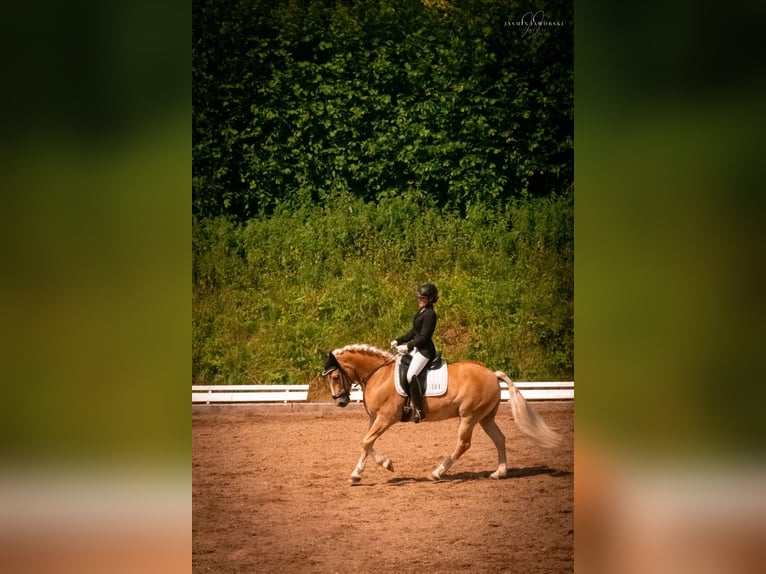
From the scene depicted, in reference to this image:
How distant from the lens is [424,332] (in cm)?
705

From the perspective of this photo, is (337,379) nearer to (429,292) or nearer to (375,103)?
(429,292)

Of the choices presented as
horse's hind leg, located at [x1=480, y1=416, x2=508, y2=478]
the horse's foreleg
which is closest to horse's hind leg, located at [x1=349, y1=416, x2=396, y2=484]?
the horse's foreleg

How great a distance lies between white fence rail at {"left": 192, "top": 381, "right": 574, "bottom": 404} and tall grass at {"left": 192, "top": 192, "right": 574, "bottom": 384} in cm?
7

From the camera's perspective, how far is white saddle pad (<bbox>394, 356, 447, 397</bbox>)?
23.1 feet

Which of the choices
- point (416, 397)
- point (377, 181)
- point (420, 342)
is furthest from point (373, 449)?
point (377, 181)

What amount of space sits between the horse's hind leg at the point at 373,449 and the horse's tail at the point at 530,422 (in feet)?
2.76

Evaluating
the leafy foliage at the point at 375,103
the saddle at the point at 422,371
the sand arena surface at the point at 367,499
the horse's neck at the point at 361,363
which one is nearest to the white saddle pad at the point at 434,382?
the saddle at the point at 422,371
